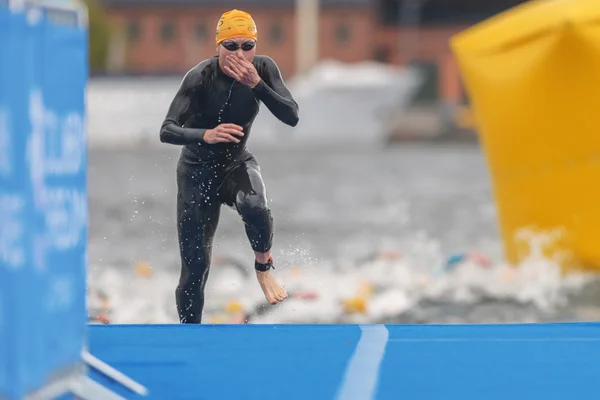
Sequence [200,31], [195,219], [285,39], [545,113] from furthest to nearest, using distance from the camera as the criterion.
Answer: [285,39], [200,31], [545,113], [195,219]

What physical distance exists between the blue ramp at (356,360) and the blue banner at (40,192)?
0.39 metres

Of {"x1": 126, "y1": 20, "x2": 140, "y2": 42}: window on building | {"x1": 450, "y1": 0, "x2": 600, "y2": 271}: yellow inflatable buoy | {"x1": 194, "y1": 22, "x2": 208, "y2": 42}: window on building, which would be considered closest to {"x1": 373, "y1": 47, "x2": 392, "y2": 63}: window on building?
{"x1": 194, "y1": 22, "x2": 208, "y2": 42}: window on building

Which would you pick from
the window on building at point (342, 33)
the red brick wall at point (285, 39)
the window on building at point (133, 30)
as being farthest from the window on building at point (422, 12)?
the window on building at point (133, 30)

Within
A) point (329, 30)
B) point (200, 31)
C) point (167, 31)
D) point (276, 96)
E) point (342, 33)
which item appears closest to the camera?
point (276, 96)

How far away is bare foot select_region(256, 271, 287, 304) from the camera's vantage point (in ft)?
8.66

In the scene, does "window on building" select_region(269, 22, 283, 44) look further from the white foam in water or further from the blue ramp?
the blue ramp

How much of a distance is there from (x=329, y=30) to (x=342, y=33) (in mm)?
851

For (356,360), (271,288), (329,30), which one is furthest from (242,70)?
(329,30)

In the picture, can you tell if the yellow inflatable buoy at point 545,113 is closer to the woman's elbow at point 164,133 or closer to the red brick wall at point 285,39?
the woman's elbow at point 164,133

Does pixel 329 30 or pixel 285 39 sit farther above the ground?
pixel 329 30

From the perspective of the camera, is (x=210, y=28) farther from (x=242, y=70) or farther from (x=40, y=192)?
(x=40, y=192)

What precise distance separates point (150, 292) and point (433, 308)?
6.51 feet

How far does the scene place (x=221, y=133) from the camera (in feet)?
8.08

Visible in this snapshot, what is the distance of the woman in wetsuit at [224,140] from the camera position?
8.13ft
